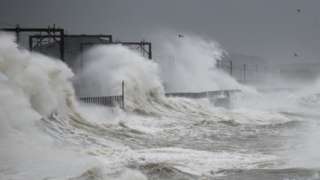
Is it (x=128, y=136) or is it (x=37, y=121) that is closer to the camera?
(x=37, y=121)

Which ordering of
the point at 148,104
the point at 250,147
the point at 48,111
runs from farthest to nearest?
the point at 148,104, the point at 48,111, the point at 250,147

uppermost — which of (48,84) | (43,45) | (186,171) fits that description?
(43,45)

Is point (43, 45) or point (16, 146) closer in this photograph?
point (16, 146)

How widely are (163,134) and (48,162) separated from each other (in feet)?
27.0

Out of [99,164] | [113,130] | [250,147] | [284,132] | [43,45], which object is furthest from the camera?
[43,45]

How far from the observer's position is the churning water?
12062 millimetres

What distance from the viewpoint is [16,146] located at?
45.5 ft

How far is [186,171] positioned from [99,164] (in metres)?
1.93

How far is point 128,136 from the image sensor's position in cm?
1891

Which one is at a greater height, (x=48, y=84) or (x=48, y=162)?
(x=48, y=84)

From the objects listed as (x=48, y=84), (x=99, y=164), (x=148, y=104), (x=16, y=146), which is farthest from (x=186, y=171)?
(x=148, y=104)

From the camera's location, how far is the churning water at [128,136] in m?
12.1

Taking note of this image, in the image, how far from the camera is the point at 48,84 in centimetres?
2025

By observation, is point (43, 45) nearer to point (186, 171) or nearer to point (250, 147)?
point (250, 147)
